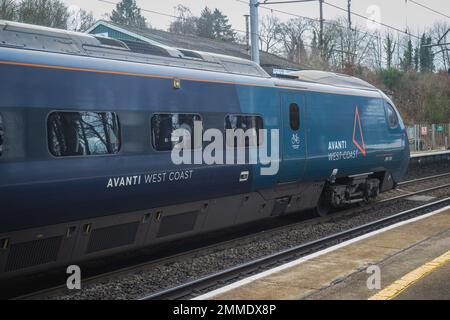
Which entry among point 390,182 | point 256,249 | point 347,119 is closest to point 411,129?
point 390,182

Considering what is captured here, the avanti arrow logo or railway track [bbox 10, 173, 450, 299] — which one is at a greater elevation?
the avanti arrow logo

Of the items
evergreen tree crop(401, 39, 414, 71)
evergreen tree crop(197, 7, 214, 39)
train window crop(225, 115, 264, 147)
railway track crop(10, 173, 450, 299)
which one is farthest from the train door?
evergreen tree crop(197, 7, 214, 39)

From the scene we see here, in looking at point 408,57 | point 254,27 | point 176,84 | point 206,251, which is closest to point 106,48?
point 176,84

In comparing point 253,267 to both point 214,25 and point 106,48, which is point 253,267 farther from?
point 214,25

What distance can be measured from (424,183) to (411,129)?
60.7ft

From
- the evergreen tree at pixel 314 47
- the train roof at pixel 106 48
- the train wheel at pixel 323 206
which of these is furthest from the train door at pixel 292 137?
the evergreen tree at pixel 314 47

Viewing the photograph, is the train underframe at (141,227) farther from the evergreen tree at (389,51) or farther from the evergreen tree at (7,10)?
the evergreen tree at (389,51)

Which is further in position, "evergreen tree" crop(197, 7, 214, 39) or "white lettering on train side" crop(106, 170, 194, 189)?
"evergreen tree" crop(197, 7, 214, 39)

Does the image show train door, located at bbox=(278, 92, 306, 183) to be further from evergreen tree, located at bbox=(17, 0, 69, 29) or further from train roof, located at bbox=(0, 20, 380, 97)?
evergreen tree, located at bbox=(17, 0, 69, 29)

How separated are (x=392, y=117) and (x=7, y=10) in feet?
71.9

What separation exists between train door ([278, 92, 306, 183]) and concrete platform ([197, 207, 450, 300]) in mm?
2115

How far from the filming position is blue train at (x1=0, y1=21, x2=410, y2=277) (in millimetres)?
6227

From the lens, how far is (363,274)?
22.0 feet
